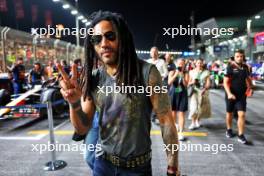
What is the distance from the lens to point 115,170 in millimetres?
1627

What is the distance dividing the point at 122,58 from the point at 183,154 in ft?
11.6

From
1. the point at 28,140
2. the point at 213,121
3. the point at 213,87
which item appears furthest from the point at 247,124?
the point at 213,87

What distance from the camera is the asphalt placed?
405 centimetres

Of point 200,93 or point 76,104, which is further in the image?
point 200,93

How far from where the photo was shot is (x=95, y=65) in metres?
1.78

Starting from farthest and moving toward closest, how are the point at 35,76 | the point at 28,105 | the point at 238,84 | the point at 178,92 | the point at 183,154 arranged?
the point at 35,76 → the point at 28,105 → the point at 178,92 → the point at 238,84 → the point at 183,154

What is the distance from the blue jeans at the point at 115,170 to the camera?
159 cm

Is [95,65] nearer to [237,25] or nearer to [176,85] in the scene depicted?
[176,85]

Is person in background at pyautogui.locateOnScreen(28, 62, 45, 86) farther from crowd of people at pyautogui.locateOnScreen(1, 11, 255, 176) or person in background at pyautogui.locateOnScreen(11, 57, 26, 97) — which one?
crowd of people at pyautogui.locateOnScreen(1, 11, 255, 176)

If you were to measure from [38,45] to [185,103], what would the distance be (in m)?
10.7

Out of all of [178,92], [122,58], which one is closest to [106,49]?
[122,58]

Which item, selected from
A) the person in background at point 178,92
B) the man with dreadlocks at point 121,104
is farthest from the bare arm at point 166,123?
the person in background at point 178,92

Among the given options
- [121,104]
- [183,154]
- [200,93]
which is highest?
[121,104]

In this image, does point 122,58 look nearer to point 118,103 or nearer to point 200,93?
point 118,103
